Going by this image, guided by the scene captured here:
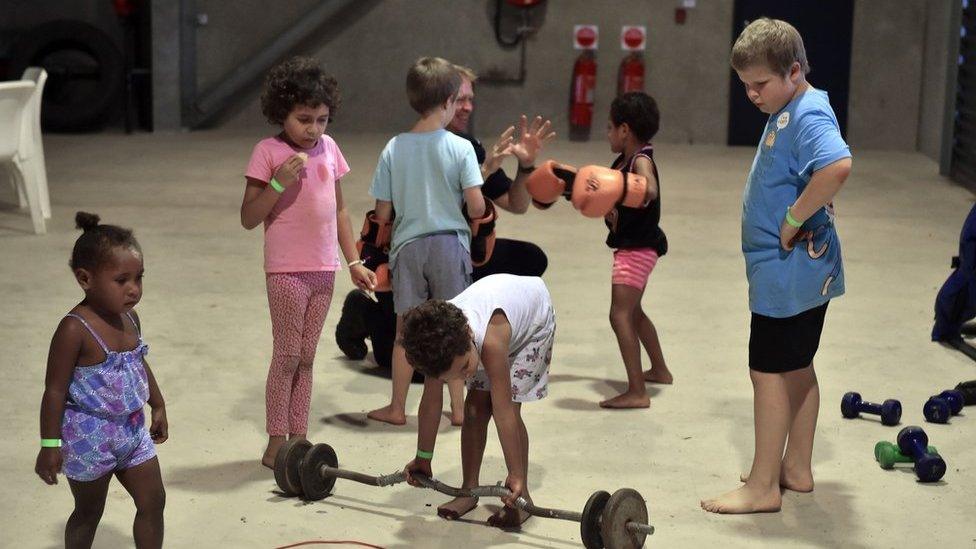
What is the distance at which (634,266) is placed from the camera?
4.83 metres

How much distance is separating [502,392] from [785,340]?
2.99 ft

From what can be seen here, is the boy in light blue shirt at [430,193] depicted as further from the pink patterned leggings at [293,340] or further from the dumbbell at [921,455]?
the dumbbell at [921,455]

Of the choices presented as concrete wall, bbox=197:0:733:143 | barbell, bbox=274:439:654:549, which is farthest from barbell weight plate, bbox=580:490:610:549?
concrete wall, bbox=197:0:733:143

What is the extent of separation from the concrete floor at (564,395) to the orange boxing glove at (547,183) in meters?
0.82

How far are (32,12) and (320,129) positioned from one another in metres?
10.7

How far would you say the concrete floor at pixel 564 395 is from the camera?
3.70 m

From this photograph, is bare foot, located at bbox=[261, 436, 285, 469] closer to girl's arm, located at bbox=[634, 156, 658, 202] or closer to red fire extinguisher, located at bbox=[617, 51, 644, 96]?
girl's arm, located at bbox=[634, 156, 658, 202]

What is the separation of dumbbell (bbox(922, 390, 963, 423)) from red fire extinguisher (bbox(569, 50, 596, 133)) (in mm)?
8545

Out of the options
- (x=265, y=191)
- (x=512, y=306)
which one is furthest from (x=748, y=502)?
(x=265, y=191)

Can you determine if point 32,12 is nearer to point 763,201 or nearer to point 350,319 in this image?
point 350,319

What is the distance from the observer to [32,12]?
13.6m

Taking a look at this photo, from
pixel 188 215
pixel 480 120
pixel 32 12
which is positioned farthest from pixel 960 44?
pixel 32 12

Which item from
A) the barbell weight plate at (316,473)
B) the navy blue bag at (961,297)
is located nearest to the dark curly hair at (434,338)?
the barbell weight plate at (316,473)

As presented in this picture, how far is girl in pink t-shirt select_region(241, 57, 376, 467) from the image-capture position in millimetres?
3945
